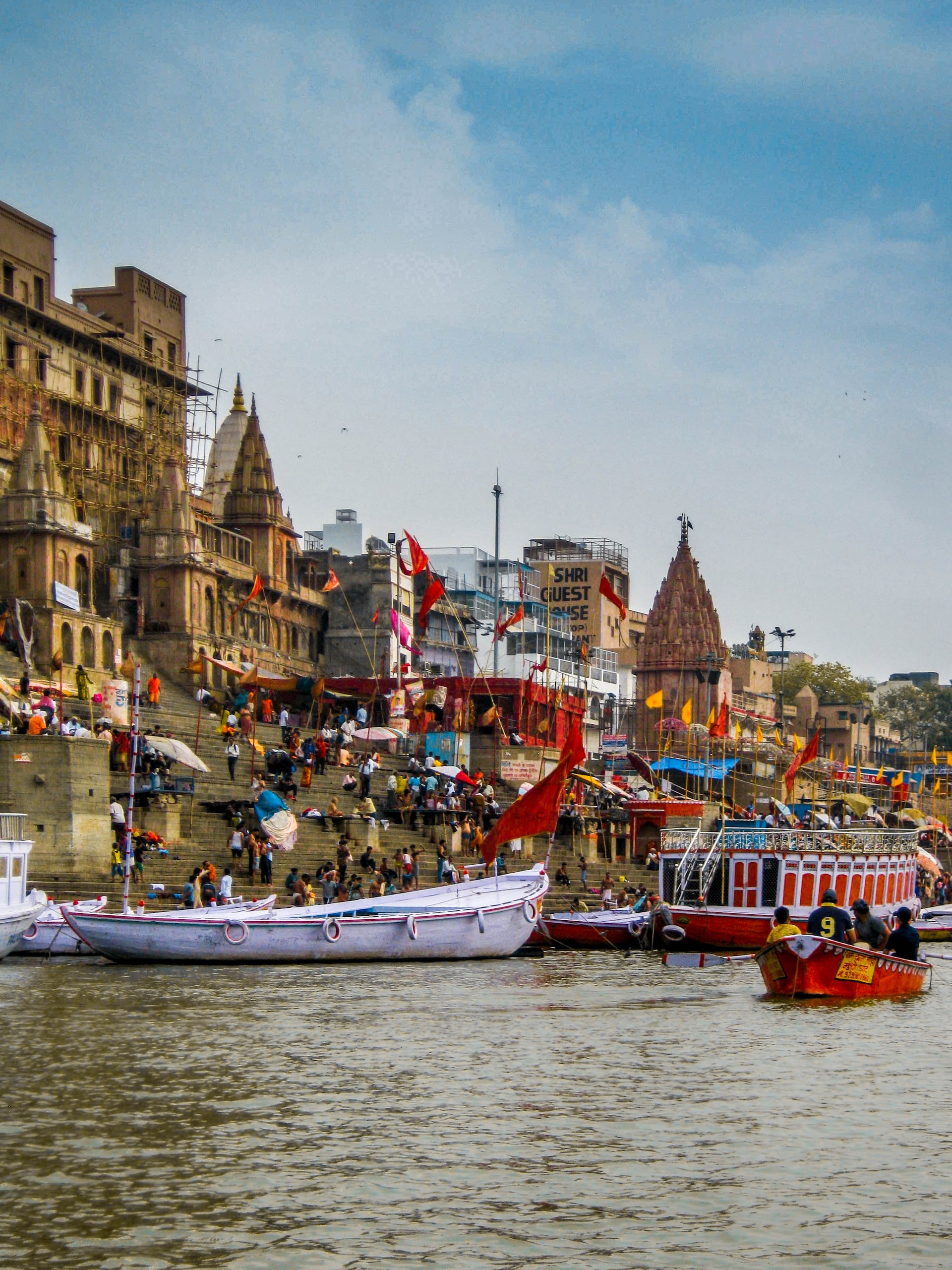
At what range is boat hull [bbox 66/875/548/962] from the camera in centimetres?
3225

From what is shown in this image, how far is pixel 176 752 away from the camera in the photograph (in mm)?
40375

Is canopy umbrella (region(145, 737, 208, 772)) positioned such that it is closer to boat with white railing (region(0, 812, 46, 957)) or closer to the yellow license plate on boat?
boat with white railing (region(0, 812, 46, 957))

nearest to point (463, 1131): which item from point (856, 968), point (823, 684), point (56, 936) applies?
point (856, 968)

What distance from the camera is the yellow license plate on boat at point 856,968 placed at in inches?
1104

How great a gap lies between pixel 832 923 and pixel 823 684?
111616mm

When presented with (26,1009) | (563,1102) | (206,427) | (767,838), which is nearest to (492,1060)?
(563,1102)

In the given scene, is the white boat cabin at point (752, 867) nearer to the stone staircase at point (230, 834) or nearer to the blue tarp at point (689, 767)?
the stone staircase at point (230, 834)

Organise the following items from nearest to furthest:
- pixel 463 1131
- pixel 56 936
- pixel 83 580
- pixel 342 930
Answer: pixel 463 1131, pixel 342 930, pixel 56 936, pixel 83 580

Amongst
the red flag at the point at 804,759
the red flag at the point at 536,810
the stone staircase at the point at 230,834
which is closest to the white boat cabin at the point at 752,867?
the stone staircase at the point at 230,834

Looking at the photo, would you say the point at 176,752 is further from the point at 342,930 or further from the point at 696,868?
the point at 696,868

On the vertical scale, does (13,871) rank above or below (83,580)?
below

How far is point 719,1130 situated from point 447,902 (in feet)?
58.8

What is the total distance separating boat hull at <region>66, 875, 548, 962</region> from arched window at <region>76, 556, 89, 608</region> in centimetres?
2670

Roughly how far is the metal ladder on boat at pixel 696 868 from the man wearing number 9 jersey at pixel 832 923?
12126 millimetres
